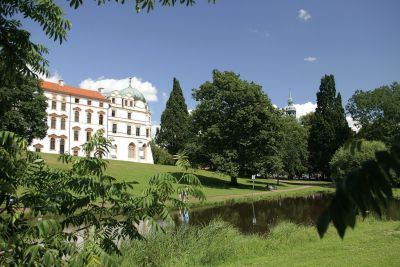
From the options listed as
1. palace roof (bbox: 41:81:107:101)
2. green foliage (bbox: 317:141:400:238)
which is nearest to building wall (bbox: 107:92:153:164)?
palace roof (bbox: 41:81:107:101)

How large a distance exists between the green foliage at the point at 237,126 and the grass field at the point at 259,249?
31.2 meters

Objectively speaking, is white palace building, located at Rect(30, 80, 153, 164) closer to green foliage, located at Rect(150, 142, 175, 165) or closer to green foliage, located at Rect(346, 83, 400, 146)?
green foliage, located at Rect(150, 142, 175, 165)

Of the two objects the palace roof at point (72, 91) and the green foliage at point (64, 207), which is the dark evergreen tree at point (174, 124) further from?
the green foliage at point (64, 207)

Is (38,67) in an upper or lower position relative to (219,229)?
upper

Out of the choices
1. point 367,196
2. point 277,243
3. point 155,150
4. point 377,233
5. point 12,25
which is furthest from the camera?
point 155,150

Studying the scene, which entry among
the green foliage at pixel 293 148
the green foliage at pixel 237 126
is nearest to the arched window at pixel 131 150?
the green foliage at pixel 293 148

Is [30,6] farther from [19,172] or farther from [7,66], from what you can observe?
[19,172]

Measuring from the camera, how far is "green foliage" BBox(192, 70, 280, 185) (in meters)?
47.7

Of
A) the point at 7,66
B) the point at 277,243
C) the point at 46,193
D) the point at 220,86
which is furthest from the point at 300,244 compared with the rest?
the point at 220,86

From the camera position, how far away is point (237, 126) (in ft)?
159

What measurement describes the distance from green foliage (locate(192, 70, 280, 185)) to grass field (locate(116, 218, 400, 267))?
3122 centimetres

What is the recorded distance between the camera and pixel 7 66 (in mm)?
4062

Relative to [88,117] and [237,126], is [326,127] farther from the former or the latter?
[88,117]

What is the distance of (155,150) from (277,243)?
70496mm
